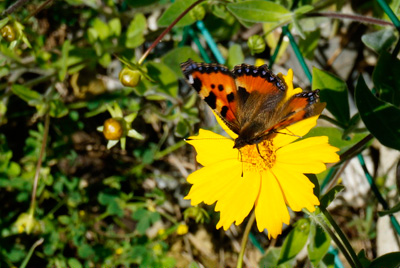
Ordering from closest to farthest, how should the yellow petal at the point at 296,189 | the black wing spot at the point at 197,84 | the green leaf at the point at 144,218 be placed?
the yellow petal at the point at 296,189, the black wing spot at the point at 197,84, the green leaf at the point at 144,218

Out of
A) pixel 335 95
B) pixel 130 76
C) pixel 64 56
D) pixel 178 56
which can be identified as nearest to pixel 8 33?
pixel 64 56

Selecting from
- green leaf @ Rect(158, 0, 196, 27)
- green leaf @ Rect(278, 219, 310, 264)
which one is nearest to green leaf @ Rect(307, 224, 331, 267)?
green leaf @ Rect(278, 219, 310, 264)

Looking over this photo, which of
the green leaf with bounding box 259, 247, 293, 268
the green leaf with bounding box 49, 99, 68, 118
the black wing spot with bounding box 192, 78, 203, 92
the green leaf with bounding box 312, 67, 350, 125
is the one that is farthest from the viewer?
the green leaf with bounding box 49, 99, 68, 118

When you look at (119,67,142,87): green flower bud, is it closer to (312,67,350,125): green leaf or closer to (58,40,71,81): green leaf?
(58,40,71,81): green leaf

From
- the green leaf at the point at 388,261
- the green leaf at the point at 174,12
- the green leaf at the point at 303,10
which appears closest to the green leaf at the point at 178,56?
the green leaf at the point at 174,12

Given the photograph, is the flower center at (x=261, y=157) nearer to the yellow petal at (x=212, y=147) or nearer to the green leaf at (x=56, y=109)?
the yellow petal at (x=212, y=147)
